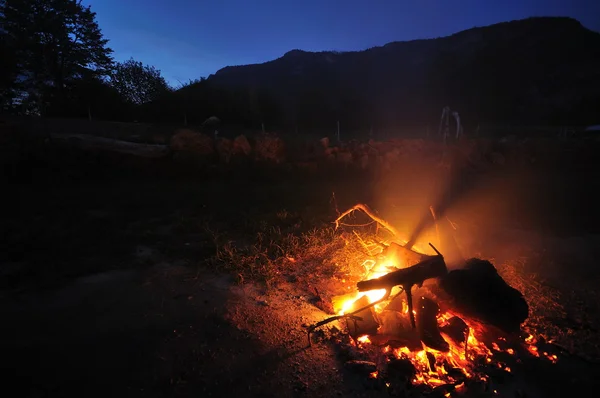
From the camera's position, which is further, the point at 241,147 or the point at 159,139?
the point at 159,139

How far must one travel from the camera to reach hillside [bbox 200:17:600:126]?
42500 millimetres

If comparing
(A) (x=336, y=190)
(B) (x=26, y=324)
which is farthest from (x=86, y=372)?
(A) (x=336, y=190)

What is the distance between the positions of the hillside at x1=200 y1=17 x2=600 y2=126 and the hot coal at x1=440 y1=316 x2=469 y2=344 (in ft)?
101

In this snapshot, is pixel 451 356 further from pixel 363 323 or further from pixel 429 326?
pixel 363 323

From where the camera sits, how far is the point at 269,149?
10.7 metres

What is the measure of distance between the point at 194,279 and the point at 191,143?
6.94 m

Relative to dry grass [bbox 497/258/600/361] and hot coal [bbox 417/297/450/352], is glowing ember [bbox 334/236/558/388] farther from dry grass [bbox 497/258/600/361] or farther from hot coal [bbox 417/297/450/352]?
dry grass [bbox 497/258/600/361]

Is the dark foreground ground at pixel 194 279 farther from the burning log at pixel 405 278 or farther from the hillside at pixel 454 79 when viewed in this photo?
the hillside at pixel 454 79

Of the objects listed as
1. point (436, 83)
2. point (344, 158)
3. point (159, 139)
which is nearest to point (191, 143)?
point (159, 139)

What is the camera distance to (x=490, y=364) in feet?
8.89

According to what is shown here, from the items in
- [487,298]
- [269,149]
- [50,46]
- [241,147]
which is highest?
[50,46]

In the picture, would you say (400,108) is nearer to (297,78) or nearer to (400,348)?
(297,78)

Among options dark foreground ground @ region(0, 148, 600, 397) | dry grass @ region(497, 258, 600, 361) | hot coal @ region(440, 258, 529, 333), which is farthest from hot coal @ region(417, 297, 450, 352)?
dry grass @ region(497, 258, 600, 361)

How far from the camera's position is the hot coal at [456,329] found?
2918mm
